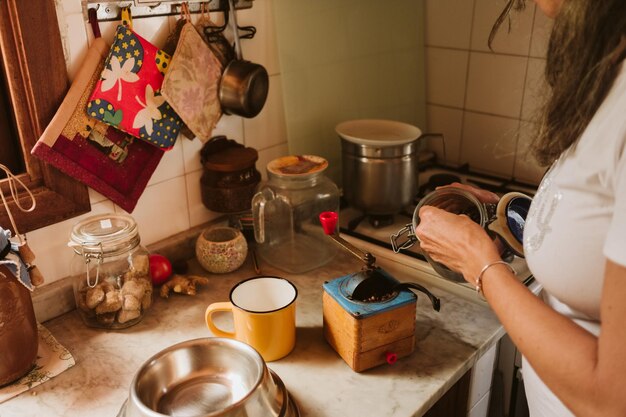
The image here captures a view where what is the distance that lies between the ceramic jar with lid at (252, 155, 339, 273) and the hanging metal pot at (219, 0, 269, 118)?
0.47ft

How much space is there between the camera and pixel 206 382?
3.14 feet

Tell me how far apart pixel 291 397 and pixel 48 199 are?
59 cm

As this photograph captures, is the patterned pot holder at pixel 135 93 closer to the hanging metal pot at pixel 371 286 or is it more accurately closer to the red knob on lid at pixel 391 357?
the hanging metal pot at pixel 371 286

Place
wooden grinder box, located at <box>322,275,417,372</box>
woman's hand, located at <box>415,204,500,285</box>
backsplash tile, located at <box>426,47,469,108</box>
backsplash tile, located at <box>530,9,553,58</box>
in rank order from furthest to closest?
backsplash tile, located at <box>426,47,469,108</box> → backsplash tile, located at <box>530,9,553,58</box> → wooden grinder box, located at <box>322,275,417,372</box> → woman's hand, located at <box>415,204,500,285</box>

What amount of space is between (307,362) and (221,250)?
0.36m

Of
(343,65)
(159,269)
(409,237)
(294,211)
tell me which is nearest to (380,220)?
(294,211)

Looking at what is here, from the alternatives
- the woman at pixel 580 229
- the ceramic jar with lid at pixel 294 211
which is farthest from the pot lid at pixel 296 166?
the woman at pixel 580 229

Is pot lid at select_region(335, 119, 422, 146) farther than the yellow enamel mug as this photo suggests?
Yes

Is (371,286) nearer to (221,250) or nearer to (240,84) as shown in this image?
(221,250)

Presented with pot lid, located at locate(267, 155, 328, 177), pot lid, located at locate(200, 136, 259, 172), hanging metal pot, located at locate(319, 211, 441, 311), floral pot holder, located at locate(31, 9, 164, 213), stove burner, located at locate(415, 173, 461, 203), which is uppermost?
floral pot holder, located at locate(31, 9, 164, 213)

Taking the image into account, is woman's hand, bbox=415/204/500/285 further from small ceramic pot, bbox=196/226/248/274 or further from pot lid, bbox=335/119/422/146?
pot lid, bbox=335/119/422/146

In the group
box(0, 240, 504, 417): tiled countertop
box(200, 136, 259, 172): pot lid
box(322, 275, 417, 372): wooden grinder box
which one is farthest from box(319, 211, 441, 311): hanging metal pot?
box(200, 136, 259, 172): pot lid

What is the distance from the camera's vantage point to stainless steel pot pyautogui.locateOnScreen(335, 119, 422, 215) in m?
1.42

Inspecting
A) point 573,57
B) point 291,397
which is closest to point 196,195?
point 291,397
